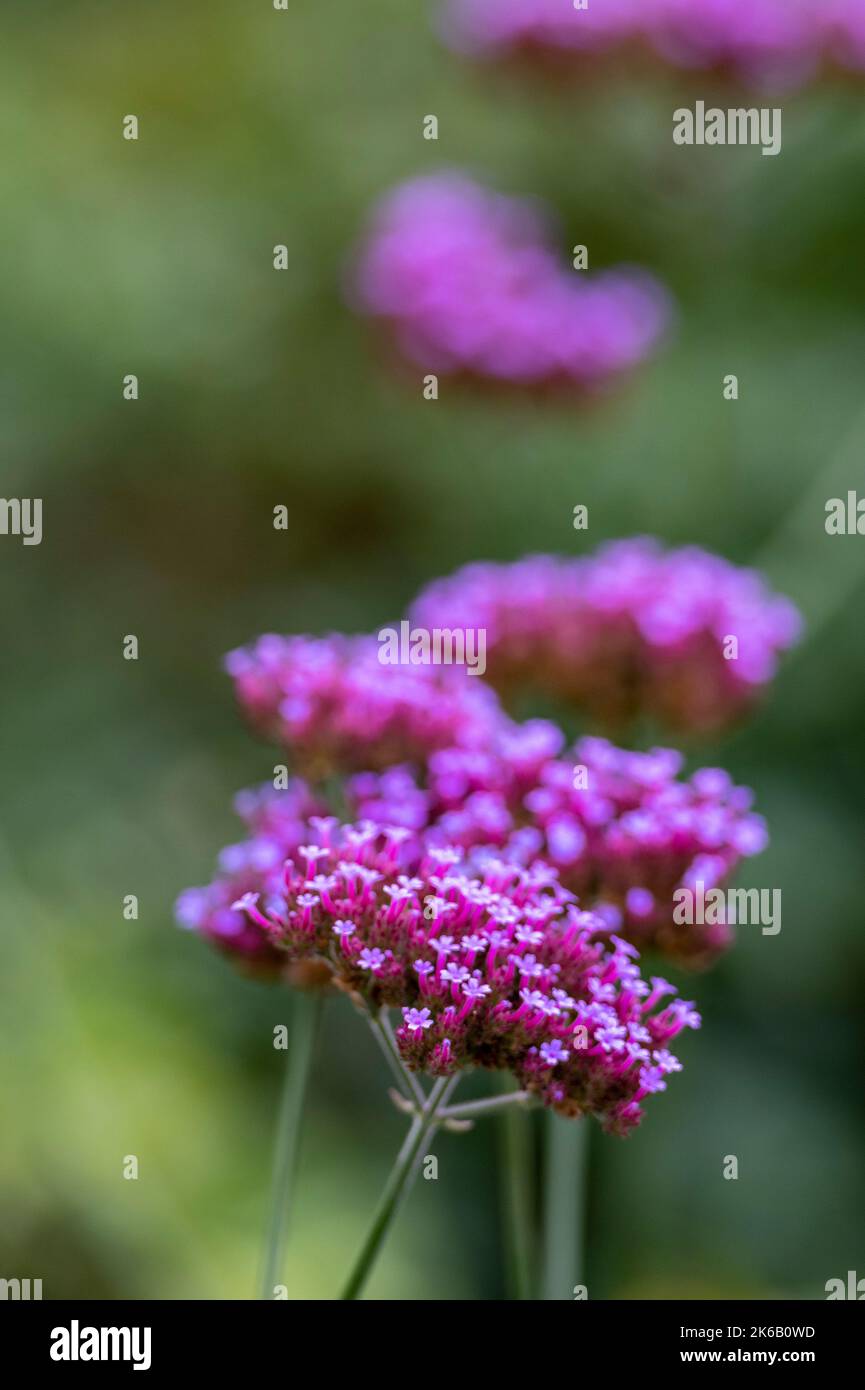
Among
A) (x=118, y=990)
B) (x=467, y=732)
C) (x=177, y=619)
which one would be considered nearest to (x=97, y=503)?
(x=177, y=619)

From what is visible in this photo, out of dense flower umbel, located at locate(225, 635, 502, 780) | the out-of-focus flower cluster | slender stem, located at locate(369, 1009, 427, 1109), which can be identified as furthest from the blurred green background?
slender stem, located at locate(369, 1009, 427, 1109)

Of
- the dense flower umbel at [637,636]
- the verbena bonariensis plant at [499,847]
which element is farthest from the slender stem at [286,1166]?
the dense flower umbel at [637,636]

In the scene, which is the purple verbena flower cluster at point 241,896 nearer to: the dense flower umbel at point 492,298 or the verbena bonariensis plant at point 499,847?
the verbena bonariensis plant at point 499,847

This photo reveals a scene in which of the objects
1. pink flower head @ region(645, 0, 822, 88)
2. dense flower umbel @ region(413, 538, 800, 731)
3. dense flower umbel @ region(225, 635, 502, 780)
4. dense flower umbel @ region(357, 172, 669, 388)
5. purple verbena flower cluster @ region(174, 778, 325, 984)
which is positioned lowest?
purple verbena flower cluster @ region(174, 778, 325, 984)

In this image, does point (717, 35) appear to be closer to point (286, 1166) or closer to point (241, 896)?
point (241, 896)

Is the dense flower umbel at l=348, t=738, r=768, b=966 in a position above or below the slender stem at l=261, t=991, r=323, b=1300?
above

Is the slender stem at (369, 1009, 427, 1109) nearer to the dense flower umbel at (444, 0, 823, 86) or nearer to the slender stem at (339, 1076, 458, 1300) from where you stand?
the slender stem at (339, 1076, 458, 1300)

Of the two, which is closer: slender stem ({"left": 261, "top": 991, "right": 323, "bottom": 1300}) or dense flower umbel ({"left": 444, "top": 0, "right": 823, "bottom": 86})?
slender stem ({"left": 261, "top": 991, "right": 323, "bottom": 1300})
